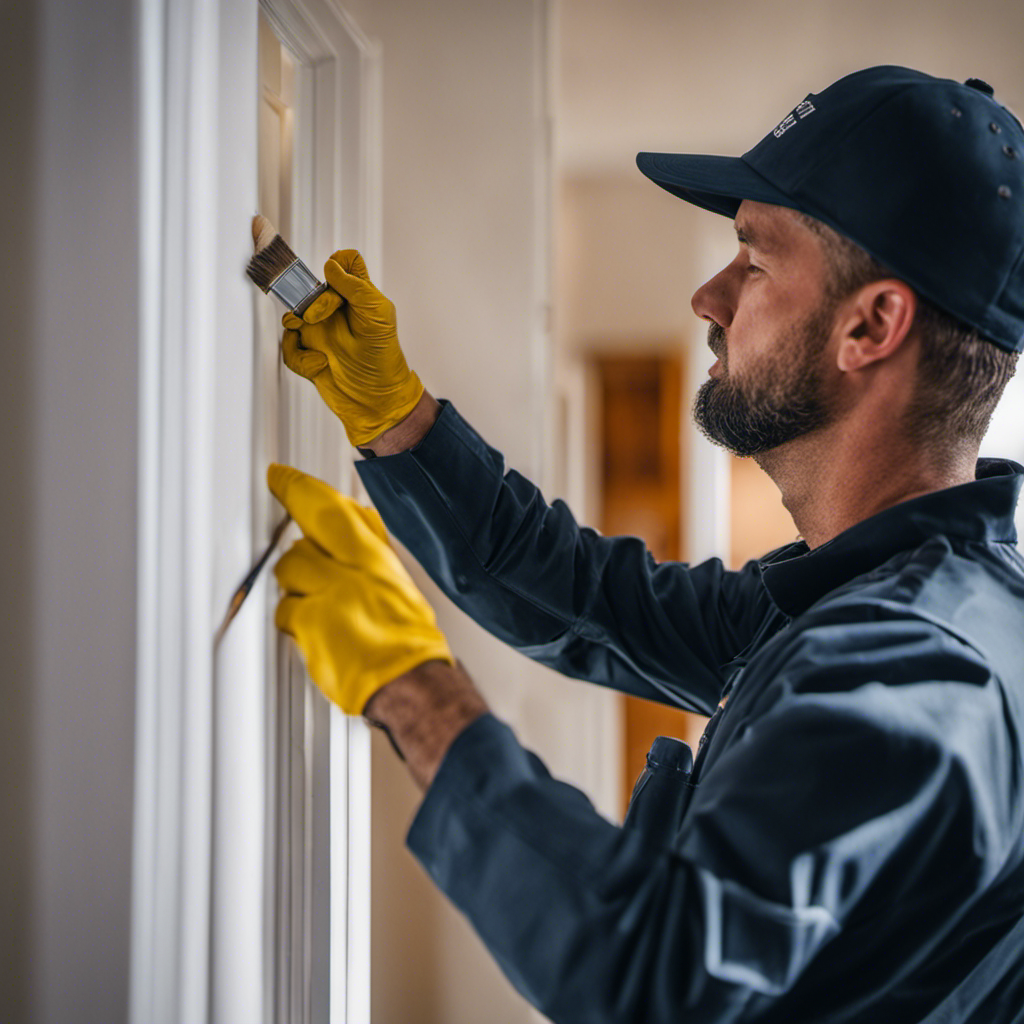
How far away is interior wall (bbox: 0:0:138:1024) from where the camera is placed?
2.09ft

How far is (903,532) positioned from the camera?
0.77 meters

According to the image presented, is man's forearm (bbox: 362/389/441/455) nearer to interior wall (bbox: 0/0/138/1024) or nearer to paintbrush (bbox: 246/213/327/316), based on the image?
paintbrush (bbox: 246/213/327/316)

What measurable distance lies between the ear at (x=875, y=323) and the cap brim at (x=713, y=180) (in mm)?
127

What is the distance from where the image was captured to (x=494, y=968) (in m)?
1.51

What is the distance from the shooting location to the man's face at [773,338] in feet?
2.85

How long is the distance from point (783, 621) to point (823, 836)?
541mm

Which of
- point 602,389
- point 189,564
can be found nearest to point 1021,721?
point 189,564

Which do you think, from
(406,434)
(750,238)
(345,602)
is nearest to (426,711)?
(345,602)

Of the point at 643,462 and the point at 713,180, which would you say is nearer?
the point at 713,180

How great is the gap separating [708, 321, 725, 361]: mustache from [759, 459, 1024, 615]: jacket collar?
0.32 meters

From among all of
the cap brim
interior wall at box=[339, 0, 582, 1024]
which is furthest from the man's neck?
interior wall at box=[339, 0, 582, 1024]

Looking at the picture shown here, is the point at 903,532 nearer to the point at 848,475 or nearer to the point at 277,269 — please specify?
the point at 848,475

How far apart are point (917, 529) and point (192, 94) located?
0.72 meters

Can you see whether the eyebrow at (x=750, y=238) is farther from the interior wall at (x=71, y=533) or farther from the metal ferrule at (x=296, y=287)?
the interior wall at (x=71, y=533)
